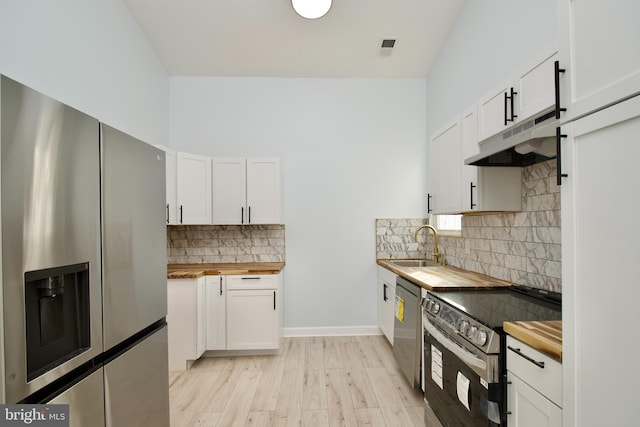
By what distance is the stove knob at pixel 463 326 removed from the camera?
1541 mm

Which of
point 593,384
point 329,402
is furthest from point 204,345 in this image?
point 593,384

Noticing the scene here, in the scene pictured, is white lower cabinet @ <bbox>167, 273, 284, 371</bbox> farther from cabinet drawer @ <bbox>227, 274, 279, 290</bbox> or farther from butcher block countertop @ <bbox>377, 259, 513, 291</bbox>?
butcher block countertop @ <bbox>377, 259, 513, 291</bbox>

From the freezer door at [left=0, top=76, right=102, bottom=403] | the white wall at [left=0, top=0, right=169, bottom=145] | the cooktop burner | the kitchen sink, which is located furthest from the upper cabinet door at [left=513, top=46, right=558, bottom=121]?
the white wall at [left=0, top=0, right=169, bottom=145]

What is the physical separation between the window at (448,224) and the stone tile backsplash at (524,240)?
88 millimetres

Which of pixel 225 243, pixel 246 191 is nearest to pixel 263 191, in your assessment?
pixel 246 191

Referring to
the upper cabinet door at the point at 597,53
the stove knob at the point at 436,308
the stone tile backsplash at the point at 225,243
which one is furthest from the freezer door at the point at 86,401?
the stone tile backsplash at the point at 225,243

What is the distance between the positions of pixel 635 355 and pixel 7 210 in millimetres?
1601

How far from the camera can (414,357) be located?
7.73 feet

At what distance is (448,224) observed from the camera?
11.2 feet

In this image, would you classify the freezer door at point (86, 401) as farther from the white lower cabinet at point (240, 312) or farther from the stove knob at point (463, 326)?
the white lower cabinet at point (240, 312)

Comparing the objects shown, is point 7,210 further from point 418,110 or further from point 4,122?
point 418,110

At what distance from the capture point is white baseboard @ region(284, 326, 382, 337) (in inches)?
147

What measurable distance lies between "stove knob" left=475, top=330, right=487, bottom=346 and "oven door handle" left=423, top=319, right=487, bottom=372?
2.8 inches

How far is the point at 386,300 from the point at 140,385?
2509 millimetres
